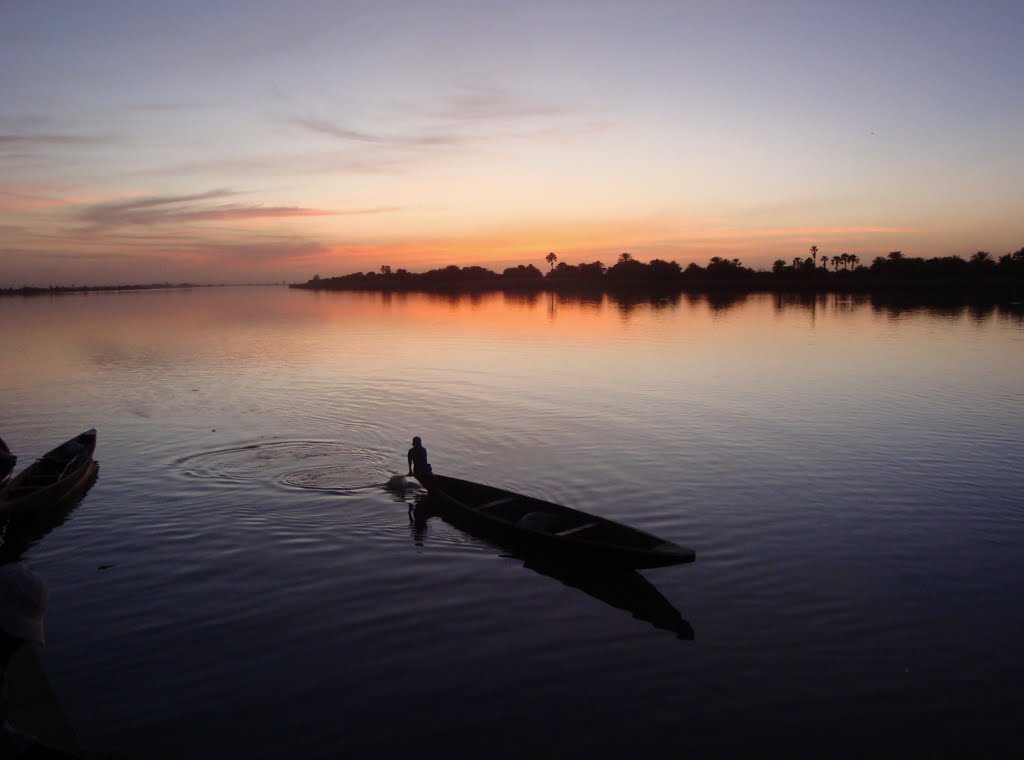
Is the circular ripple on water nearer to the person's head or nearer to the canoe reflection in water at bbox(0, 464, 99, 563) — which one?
the canoe reflection in water at bbox(0, 464, 99, 563)

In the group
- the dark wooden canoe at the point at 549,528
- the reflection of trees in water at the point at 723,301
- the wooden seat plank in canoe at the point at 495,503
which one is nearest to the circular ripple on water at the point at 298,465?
the dark wooden canoe at the point at 549,528

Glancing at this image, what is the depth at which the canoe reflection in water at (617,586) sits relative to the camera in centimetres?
1052

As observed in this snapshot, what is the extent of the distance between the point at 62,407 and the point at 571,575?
24.4m

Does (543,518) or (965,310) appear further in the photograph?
(965,310)

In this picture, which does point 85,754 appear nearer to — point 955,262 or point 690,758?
point 690,758

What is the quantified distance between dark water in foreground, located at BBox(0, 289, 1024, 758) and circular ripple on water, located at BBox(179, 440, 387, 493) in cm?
11

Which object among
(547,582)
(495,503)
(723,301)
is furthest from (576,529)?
(723,301)

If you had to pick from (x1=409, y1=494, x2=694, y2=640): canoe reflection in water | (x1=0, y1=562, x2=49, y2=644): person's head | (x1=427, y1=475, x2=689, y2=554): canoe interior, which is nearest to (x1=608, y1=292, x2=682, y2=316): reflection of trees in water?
(x1=427, y1=475, x2=689, y2=554): canoe interior

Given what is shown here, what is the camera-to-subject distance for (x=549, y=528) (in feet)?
42.5

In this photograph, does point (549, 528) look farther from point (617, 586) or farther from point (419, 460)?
point (419, 460)

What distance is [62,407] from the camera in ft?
90.8

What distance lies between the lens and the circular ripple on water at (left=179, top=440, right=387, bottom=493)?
58.2 feet

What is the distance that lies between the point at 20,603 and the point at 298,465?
1452 centimetres

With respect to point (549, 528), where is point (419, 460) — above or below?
above
